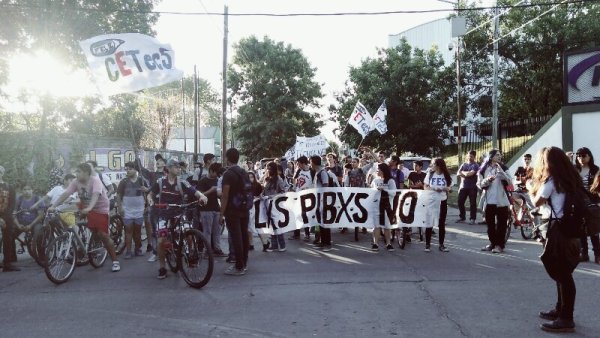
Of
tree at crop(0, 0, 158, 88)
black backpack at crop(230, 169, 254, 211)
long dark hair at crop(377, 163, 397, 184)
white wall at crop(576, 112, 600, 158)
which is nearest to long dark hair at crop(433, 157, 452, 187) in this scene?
long dark hair at crop(377, 163, 397, 184)

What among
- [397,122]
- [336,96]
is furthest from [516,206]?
[336,96]

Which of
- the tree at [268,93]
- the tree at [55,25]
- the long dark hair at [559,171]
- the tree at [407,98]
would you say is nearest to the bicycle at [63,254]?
the long dark hair at [559,171]

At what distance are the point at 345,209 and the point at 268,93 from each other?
32.2 metres

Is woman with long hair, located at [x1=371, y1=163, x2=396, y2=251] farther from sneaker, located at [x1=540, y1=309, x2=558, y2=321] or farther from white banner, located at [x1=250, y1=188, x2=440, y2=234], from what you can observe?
sneaker, located at [x1=540, y1=309, x2=558, y2=321]

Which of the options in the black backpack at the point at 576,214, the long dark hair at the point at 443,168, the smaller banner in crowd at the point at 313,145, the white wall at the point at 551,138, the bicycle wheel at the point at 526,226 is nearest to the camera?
the black backpack at the point at 576,214

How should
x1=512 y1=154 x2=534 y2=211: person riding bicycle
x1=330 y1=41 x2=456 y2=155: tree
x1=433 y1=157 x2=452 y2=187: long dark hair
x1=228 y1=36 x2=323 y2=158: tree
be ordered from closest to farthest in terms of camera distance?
1. x1=433 y1=157 x2=452 y2=187: long dark hair
2. x1=512 y1=154 x2=534 y2=211: person riding bicycle
3. x1=330 y1=41 x2=456 y2=155: tree
4. x1=228 y1=36 x2=323 y2=158: tree

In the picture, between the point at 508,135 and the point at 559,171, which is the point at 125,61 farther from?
the point at 508,135

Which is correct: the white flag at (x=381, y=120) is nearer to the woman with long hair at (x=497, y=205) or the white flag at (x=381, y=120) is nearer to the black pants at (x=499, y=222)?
the woman with long hair at (x=497, y=205)

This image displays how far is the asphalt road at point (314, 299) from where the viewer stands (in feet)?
17.8

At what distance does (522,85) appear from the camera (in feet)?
97.5

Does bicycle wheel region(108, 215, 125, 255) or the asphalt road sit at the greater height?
bicycle wheel region(108, 215, 125, 255)

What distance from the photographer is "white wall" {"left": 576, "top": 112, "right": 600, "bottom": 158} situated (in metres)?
17.6

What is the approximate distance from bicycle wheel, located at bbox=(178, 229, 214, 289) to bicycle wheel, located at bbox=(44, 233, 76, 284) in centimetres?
183

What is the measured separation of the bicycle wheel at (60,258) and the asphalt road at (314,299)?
0.50 ft
